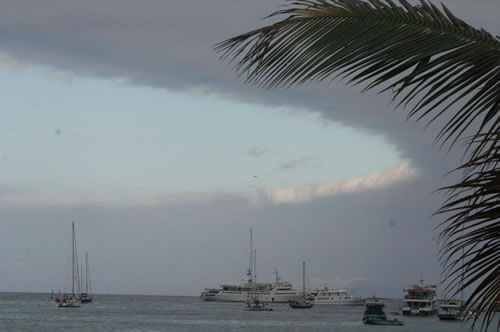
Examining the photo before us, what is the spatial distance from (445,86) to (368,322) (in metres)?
91.1

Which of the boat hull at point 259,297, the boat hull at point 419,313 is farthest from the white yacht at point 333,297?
the boat hull at point 419,313

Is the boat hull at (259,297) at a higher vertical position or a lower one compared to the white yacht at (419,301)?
lower

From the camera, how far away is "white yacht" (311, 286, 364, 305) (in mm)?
153875

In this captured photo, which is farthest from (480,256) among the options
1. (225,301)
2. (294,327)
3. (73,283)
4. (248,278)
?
(225,301)

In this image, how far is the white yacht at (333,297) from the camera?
154 metres

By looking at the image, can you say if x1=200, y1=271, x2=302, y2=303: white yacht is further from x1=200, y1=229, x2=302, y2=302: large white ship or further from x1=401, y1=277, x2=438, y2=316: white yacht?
x1=401, y1=277, x2=438, y2=316: white yacht

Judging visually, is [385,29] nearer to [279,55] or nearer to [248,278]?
[279,55]

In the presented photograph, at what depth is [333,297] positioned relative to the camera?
517 feet

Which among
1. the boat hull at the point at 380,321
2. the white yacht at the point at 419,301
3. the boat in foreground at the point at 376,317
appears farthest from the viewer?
the white yacht at the point at 419,301

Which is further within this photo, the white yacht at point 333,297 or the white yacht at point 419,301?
the white yacht at point 333,297

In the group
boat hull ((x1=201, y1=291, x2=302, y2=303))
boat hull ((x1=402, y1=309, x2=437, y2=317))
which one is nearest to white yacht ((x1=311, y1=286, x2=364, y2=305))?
boat hull ((x1=201, y1=291, x2=302, y2=303))

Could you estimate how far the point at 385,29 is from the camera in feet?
9.57

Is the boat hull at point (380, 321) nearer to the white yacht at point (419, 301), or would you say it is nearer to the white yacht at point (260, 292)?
the white yacht at point (419, 301)

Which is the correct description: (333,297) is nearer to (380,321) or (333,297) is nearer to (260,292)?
(260,292)
